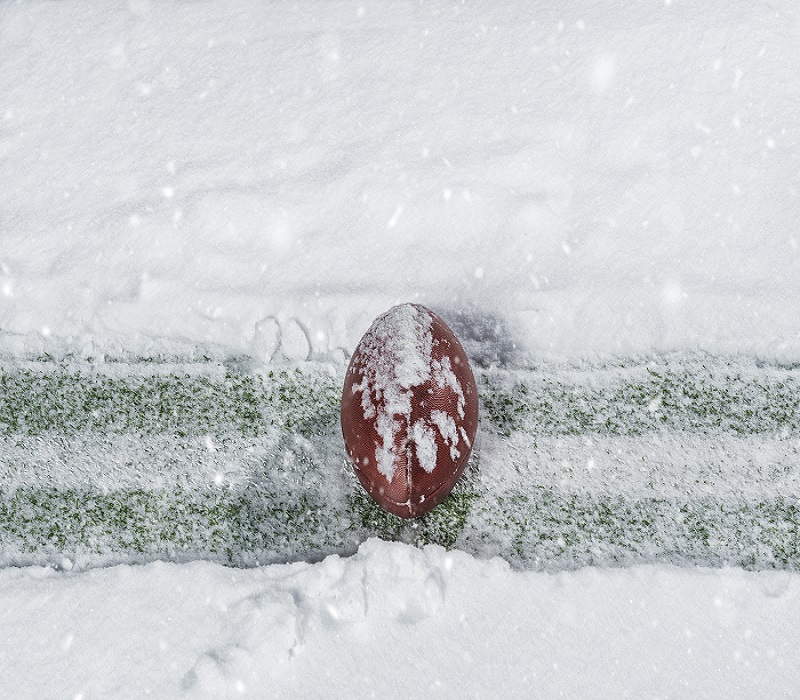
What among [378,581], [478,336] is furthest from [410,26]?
[378,581]

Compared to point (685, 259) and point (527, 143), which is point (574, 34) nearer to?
point (527, 143)

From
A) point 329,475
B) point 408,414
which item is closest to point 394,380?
point 408,414

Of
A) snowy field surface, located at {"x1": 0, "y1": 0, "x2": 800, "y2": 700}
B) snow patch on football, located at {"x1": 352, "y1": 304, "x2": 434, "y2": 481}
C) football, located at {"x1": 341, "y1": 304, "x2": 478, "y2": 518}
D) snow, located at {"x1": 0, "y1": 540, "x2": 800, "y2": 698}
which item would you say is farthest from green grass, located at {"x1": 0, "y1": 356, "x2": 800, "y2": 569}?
snow patch on football, located at {"x1": 352, "y1": 304, "x2": 434, "y2": 481}

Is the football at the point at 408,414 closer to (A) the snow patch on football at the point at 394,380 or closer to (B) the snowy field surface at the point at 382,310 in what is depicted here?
(A) the snow patch on football at the point at 394,380

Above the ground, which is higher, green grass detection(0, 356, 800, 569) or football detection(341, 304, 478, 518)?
football detection(341, 304, 478, 518)

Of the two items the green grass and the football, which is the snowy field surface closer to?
the green grass

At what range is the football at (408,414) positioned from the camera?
10.9ft

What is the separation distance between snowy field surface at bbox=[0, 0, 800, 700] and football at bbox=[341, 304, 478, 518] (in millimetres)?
540

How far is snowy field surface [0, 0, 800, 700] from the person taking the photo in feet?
12.1

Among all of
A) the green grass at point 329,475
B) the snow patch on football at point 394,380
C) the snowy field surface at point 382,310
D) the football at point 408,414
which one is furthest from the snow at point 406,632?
the snow patch on football at point 394,380

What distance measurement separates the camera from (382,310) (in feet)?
14.3

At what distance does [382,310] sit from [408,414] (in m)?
1.17

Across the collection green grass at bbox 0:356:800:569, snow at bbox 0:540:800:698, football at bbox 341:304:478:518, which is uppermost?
football at bbox 341:304:478:518

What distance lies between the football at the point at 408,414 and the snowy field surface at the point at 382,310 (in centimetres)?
54
